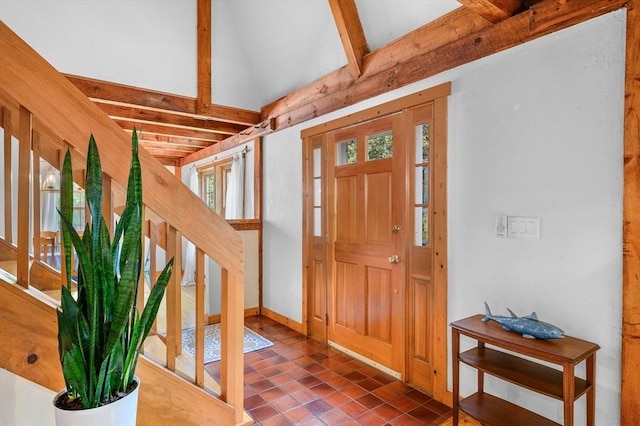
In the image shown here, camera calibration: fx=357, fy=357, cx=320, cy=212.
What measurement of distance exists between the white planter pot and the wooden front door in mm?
2003

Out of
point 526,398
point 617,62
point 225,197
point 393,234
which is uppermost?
point 617,62

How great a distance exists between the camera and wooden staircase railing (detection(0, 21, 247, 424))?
4.00 feet

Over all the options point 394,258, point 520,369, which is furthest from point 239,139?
point 520,369

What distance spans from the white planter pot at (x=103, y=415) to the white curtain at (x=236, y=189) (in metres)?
4.05

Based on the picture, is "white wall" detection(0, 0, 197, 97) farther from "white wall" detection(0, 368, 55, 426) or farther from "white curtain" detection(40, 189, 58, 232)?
"white curtain" detection(40, 189, 58, 232)

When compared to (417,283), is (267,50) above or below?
above

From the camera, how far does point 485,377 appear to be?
2213 mm

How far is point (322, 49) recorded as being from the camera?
11.4 ft

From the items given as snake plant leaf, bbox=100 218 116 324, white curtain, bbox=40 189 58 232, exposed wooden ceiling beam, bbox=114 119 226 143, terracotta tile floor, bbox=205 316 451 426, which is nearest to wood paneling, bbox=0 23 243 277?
snake plant leaf, bbox=100 218 116 324

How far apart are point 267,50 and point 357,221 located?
88.0 inches

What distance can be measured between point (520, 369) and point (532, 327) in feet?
0.89

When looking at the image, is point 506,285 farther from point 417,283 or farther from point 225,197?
point 225,197

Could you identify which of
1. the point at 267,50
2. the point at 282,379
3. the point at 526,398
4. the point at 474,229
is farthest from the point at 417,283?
the point at 267,50

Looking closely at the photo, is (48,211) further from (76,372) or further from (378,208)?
(76,372)
